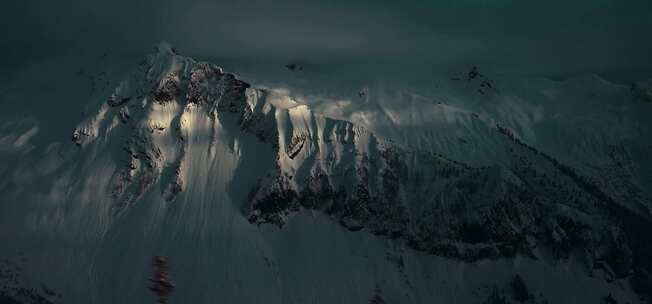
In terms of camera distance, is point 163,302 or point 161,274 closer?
point 161,274

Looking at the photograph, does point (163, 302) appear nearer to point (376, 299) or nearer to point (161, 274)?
point (161, 274)

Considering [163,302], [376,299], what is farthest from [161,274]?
[376,299]

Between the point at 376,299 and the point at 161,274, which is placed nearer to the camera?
the point at 161,274
